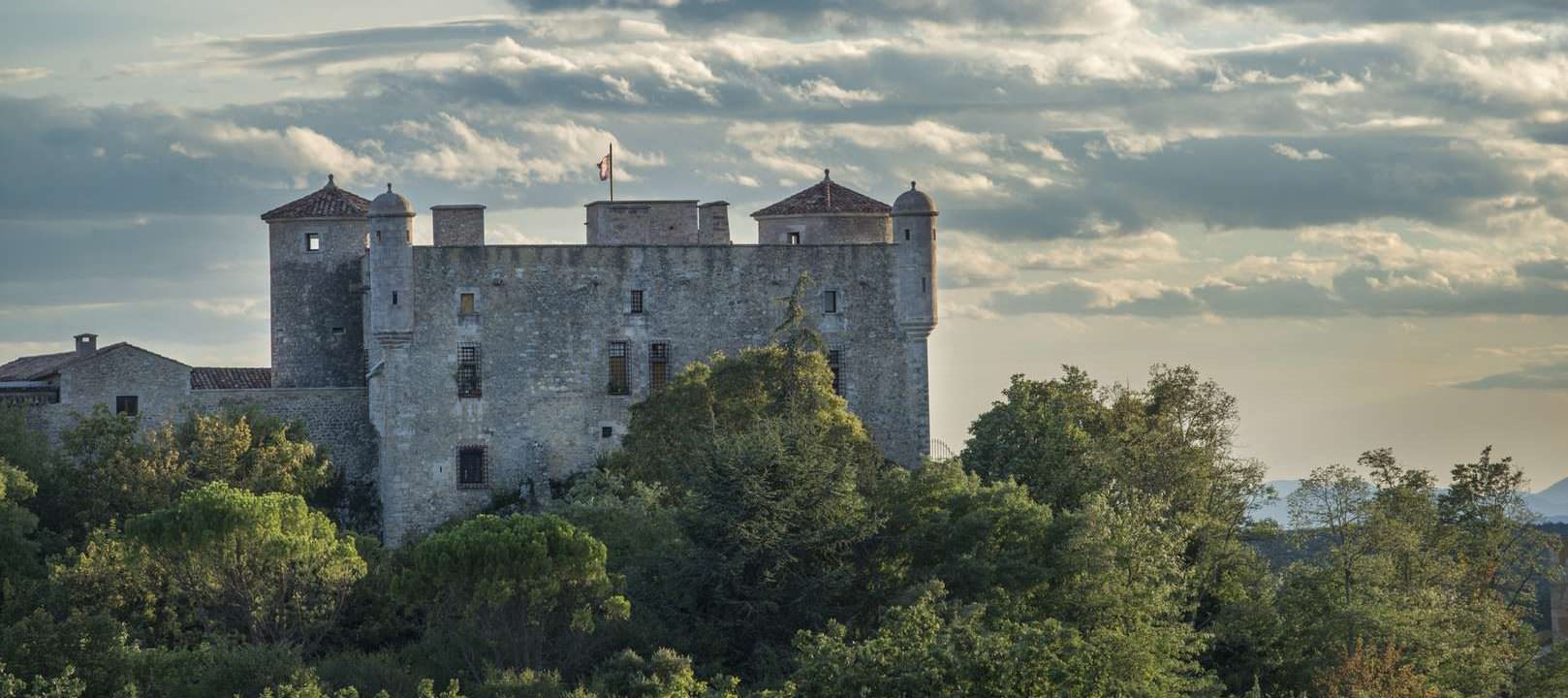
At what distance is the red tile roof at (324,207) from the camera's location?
68812 mm

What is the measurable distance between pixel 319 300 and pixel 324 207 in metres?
2.40

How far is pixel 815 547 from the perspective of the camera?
5269 cm

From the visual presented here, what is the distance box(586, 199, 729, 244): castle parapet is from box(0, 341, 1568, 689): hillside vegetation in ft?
17.1

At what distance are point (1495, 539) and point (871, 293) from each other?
16433 millimetres

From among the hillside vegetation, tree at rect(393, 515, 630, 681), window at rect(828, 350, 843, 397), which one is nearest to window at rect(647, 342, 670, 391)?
the hillside vegetation

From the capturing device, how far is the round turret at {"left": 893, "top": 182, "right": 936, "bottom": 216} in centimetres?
6806

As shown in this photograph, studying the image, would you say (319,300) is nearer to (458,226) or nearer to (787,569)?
(458,226)

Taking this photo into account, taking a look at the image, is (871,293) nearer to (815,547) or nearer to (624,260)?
(624,260)

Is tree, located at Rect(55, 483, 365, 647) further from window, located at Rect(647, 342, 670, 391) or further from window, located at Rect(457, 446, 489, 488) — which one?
window, located at Rect(647, 342, 670, 391)

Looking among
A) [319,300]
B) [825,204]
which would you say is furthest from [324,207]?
[825,204]

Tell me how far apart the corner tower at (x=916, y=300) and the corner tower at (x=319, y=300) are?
13845 mm

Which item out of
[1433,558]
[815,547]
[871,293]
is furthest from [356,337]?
[1433,558]

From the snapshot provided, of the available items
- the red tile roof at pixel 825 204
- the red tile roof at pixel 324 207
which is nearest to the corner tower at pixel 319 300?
the red tile roof at pixel 324 207

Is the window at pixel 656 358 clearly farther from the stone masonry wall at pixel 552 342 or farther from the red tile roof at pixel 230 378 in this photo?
the red tile roof at pixel 230 378
